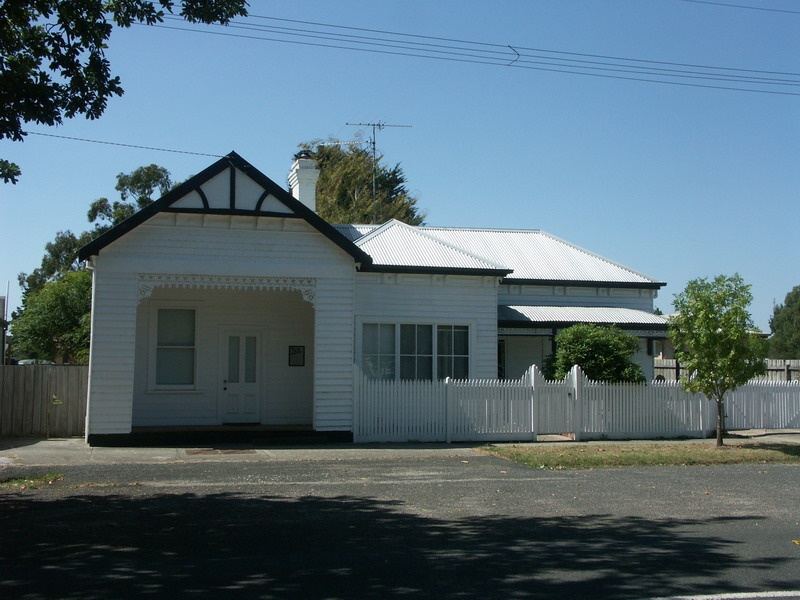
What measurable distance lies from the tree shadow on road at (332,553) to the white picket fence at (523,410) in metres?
7.34

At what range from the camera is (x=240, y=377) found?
65.6 ft

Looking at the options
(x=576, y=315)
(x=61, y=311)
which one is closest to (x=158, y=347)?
(x=576, y=315)

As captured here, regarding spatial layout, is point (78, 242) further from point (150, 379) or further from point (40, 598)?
point (40, 598)

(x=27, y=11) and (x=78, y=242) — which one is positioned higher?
(x=78, y=242)

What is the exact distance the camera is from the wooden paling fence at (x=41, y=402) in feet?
60.0

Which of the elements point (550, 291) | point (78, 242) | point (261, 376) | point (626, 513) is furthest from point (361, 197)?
point (626, 513)

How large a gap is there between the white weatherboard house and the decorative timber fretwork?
3cm

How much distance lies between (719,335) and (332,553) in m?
12.0

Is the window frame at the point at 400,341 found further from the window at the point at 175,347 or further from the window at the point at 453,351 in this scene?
the window at the point at 175,347

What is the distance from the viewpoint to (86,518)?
31.8 ft

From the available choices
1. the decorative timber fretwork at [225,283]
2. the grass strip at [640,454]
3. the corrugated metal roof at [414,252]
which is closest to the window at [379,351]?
the corrugated metal roof at [414,252]

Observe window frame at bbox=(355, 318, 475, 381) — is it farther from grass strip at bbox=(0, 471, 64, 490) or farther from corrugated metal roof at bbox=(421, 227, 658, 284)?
grass strip at bbox=(0, 471, 64, 490)

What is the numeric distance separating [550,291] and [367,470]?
11.5m

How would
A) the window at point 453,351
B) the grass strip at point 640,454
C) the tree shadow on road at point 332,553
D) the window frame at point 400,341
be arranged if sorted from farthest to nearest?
1. the window at point 453,351
2. the window frame at point 400,341
3. the grass strip at point 640,454
4. the tree shadow on road at point 332,553
